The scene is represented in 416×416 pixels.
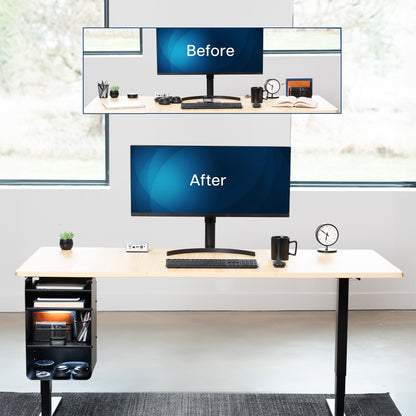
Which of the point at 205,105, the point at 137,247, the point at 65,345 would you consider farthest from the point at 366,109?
the point at 65,345

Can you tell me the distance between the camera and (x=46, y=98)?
220 inches

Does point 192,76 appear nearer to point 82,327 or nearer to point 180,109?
point 180,109

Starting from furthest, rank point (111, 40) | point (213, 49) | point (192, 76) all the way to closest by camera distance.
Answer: point (192, 76) < point (111, 40) < point (213, 49)

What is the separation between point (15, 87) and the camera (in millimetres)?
5566

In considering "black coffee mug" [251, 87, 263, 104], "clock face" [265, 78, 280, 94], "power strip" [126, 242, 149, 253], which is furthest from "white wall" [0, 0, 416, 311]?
"power strip" [126, 242, 149, 253]

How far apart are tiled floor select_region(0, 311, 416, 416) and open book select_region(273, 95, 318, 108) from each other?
1523 millimetres

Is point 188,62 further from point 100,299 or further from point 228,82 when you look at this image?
point 100,299

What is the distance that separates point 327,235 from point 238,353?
114cm

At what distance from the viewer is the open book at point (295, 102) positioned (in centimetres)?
426

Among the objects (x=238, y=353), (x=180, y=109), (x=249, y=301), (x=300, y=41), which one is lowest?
(x=238, y=353)

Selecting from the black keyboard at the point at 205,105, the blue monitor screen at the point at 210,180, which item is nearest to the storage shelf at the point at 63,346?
the blue monitor screen at the point at 210,180

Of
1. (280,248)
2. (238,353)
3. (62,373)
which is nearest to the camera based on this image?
(62,373)

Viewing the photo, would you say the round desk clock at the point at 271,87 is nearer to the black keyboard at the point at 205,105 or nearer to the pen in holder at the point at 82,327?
the black keyboard at the point at 205,105

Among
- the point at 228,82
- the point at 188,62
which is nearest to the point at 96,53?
the point at 188,62
